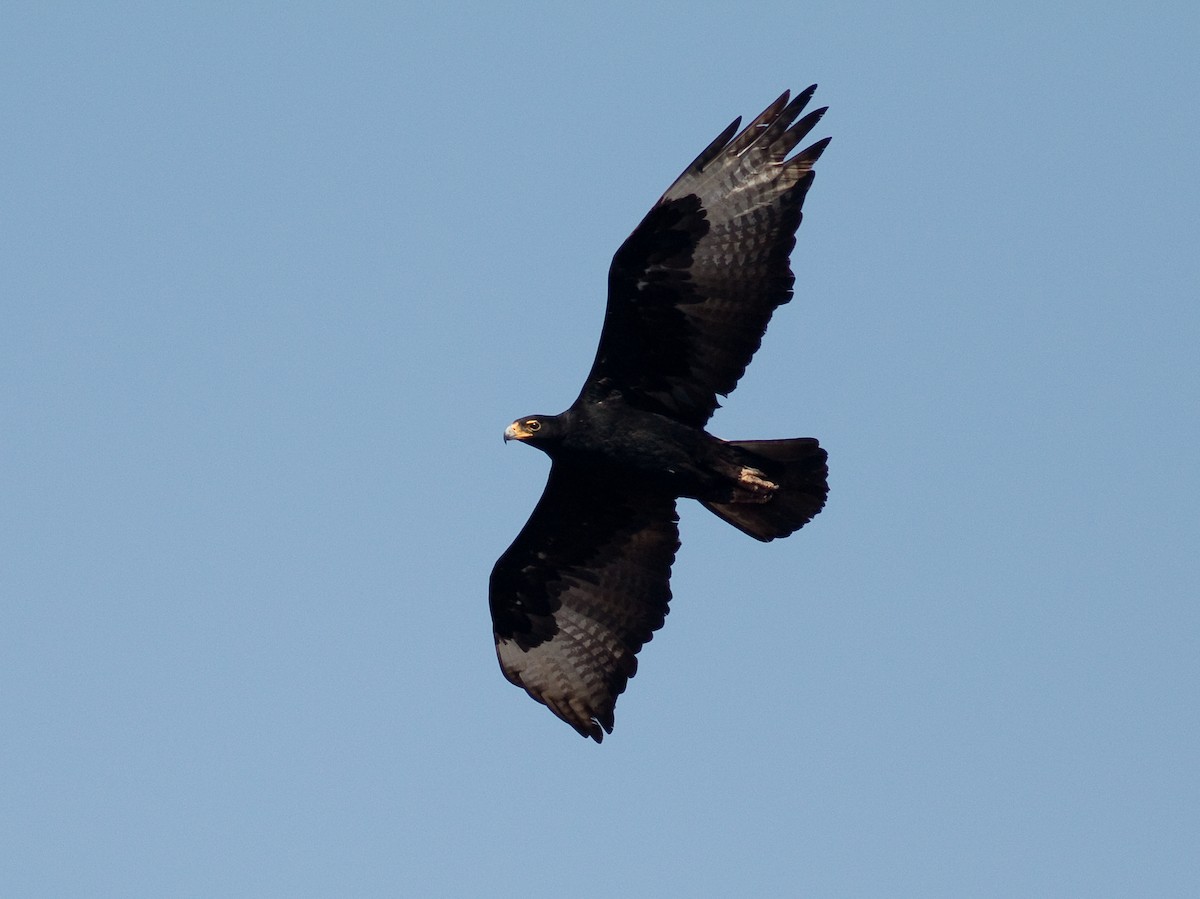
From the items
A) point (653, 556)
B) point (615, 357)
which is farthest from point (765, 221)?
point (653, 556)

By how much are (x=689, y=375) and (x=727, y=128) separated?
1.70m

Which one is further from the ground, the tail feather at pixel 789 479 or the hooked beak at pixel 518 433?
the hooked beak at pixel 518 433

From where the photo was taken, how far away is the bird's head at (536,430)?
1347 centimetres

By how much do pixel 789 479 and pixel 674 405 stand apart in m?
0.94

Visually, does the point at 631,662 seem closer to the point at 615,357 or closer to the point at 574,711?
the point at 574,711


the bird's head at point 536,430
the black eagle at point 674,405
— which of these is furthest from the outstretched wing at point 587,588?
the bird's head at point 536,430

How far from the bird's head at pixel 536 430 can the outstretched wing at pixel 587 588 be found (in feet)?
2.48

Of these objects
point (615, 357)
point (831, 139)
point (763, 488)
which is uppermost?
point (831, 139)

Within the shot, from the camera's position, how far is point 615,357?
1353cm

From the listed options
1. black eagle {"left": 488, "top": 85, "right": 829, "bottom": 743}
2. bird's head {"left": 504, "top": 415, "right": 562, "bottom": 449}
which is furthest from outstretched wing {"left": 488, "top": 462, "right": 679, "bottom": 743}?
bird's head {"left": 504, "top": 415, "right": 562, "bottom": 449}

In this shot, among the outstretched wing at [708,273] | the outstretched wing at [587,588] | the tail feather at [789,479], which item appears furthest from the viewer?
the outstretched wing at [587,588]

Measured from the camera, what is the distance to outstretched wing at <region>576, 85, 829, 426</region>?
1301 cm

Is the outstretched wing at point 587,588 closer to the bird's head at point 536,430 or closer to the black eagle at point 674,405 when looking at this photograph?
the black eagle at point 674,405

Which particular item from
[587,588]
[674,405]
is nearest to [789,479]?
[674,405]
